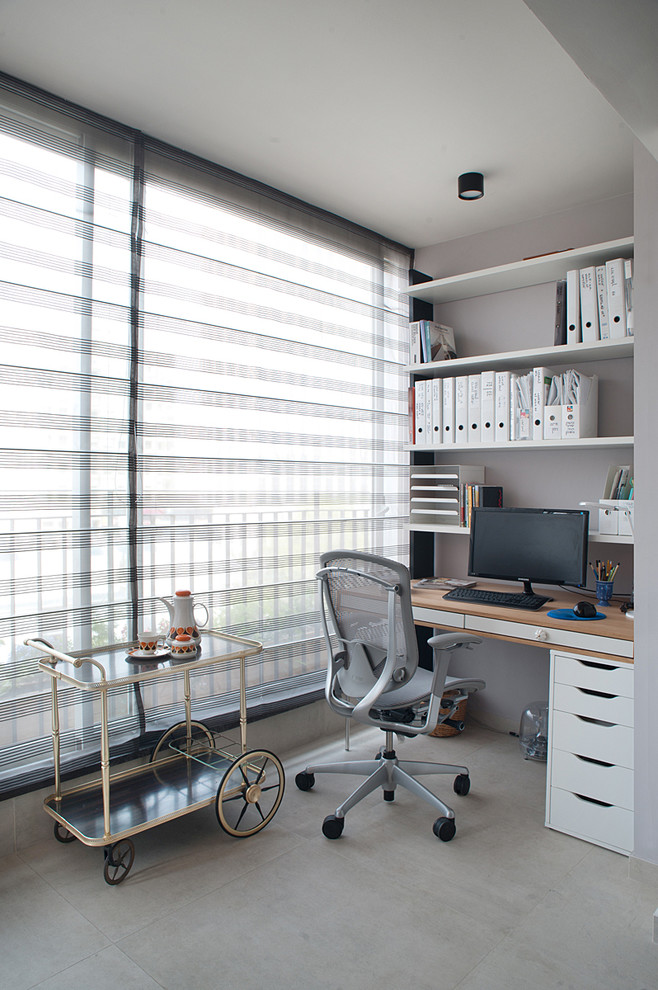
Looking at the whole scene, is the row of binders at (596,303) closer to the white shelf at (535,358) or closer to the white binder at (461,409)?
the white shelf at (535,358)

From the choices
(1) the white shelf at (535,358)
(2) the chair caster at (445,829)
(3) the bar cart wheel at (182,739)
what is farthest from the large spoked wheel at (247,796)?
(1) the white shelf at (535,358)

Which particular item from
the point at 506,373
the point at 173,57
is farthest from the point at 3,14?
the point at 506,373

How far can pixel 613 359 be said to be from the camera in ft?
10.6

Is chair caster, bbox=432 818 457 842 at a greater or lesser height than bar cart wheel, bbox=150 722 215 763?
lesser

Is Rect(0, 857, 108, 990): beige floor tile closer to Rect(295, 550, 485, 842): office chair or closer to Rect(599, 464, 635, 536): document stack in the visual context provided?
Rect(295, 550, 485, 842): office chair

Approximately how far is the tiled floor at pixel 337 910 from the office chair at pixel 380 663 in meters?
0.12

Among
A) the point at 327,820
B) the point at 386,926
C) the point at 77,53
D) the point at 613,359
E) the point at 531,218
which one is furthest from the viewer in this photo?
the point at 531,218

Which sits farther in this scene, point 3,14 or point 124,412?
point 124,412

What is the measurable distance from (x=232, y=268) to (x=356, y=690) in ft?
6.20

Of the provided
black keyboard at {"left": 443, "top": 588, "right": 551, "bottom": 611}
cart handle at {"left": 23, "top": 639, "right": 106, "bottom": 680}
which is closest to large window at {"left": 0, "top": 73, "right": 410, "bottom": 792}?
cart handle at {"left": 23, "top": 639, "right": 106, "bottom": 680}

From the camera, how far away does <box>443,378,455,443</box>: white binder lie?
11.7ft

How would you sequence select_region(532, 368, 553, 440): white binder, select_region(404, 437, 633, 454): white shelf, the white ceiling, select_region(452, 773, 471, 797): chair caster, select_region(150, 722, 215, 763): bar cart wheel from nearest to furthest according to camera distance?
the white ceiling, select_region(150, 722, 215, 763): bar cart wheel, select_region(452, 773, 471, 797): chair caster, select_region(404, 437, 633, 454): white shelf, select_region(532, 368, 553, 440): white binder

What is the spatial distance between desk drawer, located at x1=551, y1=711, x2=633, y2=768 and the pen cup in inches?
25.1

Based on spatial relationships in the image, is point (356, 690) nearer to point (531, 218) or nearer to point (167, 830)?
point (167, 830)
